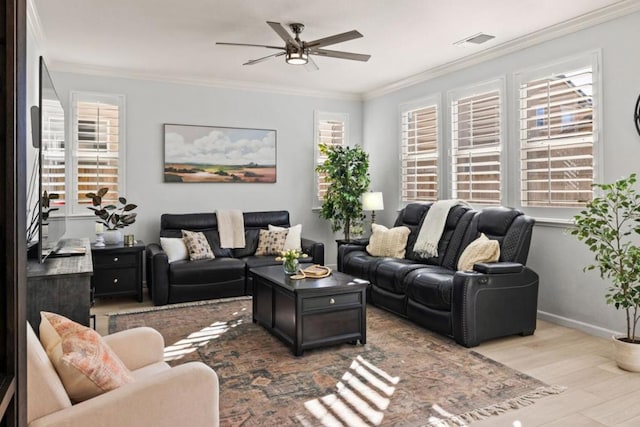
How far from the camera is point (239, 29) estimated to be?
14.2ft

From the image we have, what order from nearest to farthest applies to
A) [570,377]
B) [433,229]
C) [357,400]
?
[357,400] < [570,377] < [433,229]

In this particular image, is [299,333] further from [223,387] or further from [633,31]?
[633,31]

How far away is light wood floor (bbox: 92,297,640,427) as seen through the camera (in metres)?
2.62

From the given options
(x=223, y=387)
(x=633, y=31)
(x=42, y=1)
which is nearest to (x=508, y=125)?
(x=633, y=31)

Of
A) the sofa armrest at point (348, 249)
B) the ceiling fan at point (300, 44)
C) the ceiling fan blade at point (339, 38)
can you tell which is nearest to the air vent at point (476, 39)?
the ceiling fan at point (300, 44)

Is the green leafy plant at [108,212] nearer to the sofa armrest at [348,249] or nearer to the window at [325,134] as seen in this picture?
the sofa armrest at [348,249]

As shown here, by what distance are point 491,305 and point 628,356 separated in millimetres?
977

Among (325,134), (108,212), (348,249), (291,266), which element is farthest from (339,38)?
(108,212)

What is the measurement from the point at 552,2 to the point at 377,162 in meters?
3.60

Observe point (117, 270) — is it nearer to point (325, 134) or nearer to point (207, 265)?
point (207, 265)

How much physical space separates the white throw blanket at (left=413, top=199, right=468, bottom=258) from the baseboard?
1.20 m

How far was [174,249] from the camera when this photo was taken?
5426 millimetres

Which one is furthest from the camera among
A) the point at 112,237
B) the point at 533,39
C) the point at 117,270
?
the point at 112,237

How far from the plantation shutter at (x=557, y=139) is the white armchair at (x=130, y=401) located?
11.2 ft
